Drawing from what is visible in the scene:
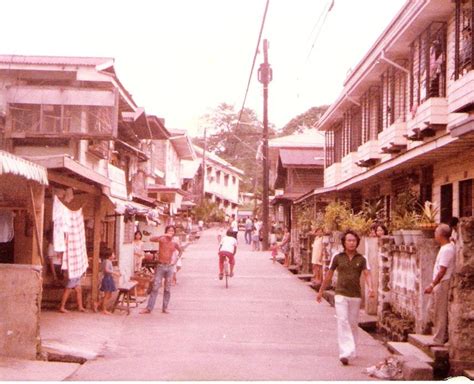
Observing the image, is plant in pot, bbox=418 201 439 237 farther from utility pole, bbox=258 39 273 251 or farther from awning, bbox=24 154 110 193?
utility pole, bbox=258 39 273 251

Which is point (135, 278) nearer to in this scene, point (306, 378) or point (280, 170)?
point (306, 378)

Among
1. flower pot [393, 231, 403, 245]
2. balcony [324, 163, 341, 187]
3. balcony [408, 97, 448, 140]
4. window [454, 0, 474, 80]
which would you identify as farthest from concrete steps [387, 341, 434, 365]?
balcony [324, 163, 341, 187]

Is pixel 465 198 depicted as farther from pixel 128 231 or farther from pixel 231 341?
pixel 128 231

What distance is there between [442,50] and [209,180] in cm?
6048

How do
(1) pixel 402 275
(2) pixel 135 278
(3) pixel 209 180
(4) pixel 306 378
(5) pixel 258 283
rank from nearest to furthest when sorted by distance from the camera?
1. (4) pixel 306 378
2. (1) pixel 402 275
3. (2) pixel 135 278
4. (5) pixel 258 283
5. (3) pixel 209 180

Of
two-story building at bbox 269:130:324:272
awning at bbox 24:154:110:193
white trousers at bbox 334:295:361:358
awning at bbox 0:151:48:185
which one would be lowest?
white trousers at bbox 334:295:361:358

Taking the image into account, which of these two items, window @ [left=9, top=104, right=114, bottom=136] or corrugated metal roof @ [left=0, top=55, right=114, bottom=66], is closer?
window @ [left=9, top=104, right=114, bottom=136]

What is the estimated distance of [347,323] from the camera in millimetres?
9812

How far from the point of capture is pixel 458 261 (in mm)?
9164

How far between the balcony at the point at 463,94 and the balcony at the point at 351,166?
11.0 metres

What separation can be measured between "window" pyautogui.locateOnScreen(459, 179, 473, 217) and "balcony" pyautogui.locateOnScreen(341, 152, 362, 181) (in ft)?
30.8

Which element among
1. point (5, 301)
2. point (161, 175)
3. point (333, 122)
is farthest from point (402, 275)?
point (161, 175)

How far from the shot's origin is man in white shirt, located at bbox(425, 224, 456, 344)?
970 centimetres

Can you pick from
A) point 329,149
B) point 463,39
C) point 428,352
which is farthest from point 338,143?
point 428,352
